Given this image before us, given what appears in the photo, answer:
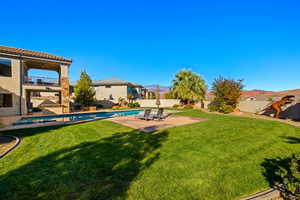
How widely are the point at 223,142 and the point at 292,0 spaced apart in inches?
676

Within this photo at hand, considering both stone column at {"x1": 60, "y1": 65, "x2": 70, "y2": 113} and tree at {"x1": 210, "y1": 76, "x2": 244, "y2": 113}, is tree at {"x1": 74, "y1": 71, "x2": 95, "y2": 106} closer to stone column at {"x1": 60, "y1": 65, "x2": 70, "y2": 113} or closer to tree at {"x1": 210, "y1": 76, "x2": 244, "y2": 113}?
stone column at {"x1": 60, "y1": 65, "x2": 70, "y2": 113}

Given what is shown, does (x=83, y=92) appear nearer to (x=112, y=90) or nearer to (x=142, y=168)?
A: (x=112, y=90)

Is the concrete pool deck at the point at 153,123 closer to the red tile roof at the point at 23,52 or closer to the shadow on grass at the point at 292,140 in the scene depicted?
the shadow on grass at the point at 292,140

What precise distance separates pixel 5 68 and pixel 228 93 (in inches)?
1059

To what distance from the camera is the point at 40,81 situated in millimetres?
17375

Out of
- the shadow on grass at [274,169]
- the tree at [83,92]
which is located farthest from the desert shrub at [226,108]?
the tree at [83,92]

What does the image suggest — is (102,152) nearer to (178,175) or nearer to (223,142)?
(178,175)

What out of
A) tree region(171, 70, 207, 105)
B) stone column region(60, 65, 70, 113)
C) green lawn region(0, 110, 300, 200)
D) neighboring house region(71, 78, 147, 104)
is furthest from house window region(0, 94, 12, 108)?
tree region(171, 70, 207, 105)

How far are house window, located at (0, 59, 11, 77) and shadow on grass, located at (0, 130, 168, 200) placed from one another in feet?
55.3

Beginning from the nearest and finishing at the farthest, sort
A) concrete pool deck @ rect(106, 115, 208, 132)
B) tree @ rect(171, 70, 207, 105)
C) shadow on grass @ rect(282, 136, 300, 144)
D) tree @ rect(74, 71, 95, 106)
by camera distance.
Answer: shadow on grass @ rect(282, 136, 300, 144)
concrete pool deck @ rect(106, 115, 208, 132)
tree @ rect(74, 71, 95, 106)
tree @ rect(171, 70, 207, 105)

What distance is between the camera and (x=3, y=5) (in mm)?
13961

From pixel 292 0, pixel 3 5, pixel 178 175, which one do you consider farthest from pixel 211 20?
pixel 3 5

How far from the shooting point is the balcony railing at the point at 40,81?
1648cm

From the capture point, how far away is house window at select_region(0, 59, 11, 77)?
14.2 meters
